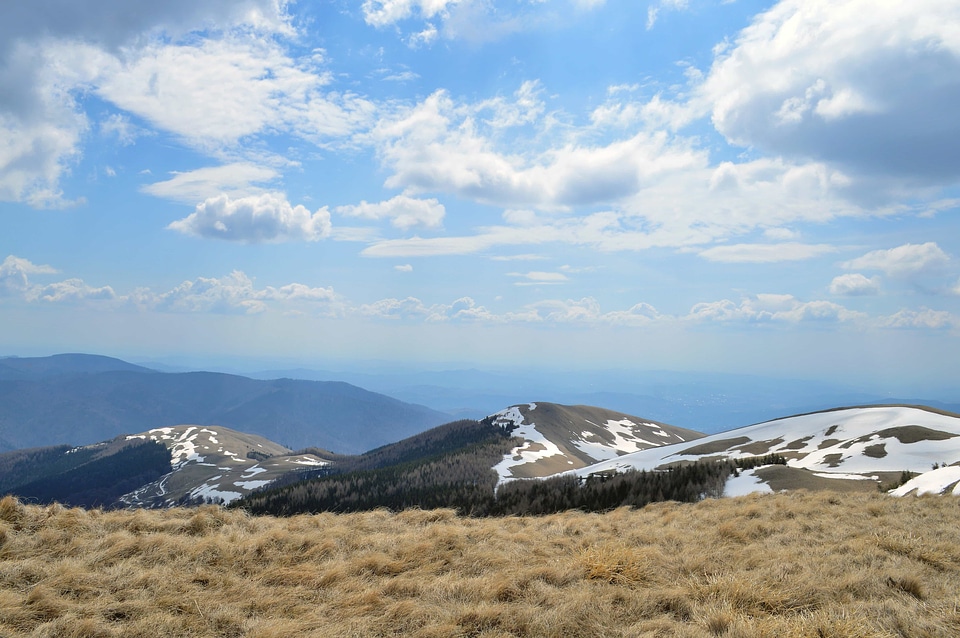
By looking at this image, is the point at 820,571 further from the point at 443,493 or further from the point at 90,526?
the point at 443,493

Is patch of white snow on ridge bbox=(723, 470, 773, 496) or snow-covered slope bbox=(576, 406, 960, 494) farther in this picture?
snow-covered slope bbox=(576, 406, 960, 494)

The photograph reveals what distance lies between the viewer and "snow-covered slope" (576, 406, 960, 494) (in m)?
34.8

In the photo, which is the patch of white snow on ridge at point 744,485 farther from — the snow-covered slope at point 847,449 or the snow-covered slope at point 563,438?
the snow-covered slope at point 563,438

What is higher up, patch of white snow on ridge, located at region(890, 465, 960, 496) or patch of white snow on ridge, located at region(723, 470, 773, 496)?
patch of white snow on ridge, located at region(890, 465, 960, 496)

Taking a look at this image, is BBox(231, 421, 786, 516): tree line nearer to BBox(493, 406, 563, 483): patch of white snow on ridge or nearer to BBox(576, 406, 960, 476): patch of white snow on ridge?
BBox(493, 406, 563, 483): patch of white snow on ridge

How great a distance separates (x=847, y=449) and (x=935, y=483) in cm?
3465

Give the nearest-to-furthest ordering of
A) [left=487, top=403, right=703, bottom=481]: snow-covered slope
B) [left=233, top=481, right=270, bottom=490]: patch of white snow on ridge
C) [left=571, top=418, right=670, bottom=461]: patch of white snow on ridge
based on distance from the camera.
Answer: [left=487, top=403, right=703, bottom=481]: snow-covered slope
[left=571, top=418, right=670, bottom=461]: patch of white snow on ridge
[left=233, top=481, right=270, bottom=490]: patch of white snow on ridge

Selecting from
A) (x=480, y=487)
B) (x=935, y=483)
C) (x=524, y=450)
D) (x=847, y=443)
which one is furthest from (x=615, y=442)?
(x=935, y=483)

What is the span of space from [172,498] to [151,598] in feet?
751

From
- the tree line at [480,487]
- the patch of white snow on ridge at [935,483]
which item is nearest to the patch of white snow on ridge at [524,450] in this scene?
the tree line at [480,487]

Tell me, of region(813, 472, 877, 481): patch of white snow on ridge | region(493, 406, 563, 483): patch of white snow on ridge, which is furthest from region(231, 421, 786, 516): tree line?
region(813, 472, 877, 481): patch of white snow on ridge

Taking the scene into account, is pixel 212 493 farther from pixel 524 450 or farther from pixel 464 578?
pixel 464 578

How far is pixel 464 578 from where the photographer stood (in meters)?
8.84

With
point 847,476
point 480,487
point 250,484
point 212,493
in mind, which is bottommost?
point 212,493
